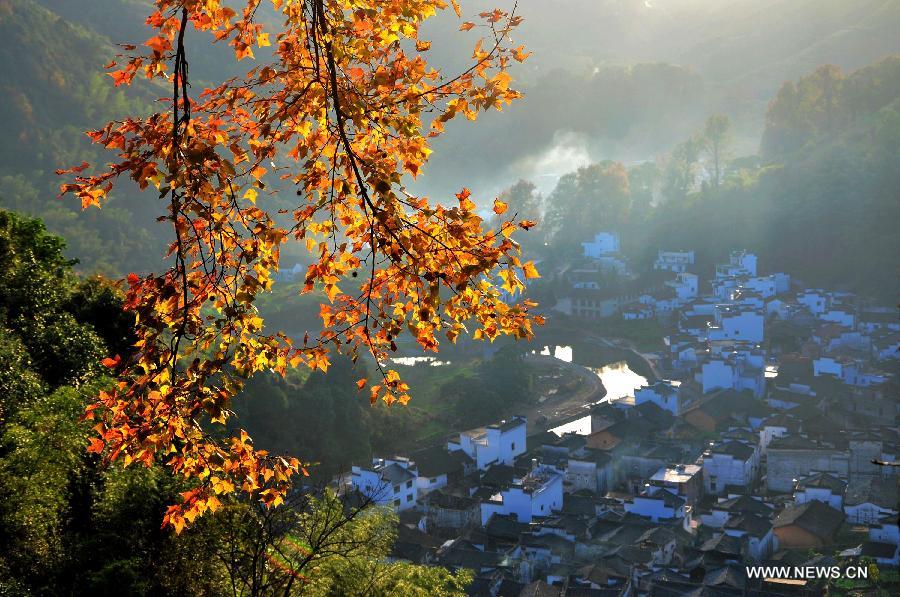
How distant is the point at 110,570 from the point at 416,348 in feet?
45.5

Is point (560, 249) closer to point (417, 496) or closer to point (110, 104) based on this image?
point (110, 104)

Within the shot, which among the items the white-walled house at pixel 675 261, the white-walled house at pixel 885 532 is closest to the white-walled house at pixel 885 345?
the white-walled house at pixel 675 261

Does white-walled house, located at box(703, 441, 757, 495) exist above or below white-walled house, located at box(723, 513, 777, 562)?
above

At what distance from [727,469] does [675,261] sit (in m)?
9.86

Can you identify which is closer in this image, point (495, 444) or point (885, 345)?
point (495, 444)

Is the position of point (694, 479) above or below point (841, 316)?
below

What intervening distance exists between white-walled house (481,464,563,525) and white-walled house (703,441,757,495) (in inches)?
61.2

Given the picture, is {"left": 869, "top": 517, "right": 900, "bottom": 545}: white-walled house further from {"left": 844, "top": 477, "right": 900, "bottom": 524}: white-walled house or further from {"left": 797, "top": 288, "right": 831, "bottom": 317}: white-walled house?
{"left": 797, "top": 288, "right": 831, "bottom": 317}: white-walled house

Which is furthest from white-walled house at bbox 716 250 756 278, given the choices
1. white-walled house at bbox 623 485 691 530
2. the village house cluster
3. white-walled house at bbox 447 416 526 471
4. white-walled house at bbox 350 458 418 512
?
white-walled house at bbox 350 458 418 512

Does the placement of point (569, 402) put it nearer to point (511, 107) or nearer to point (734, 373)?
point (734, 373)

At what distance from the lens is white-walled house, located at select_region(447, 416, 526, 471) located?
30.5ft

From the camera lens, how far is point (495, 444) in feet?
30.5

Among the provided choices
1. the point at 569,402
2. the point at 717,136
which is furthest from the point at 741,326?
the point at 717,136

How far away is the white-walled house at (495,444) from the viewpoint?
30.5ft
